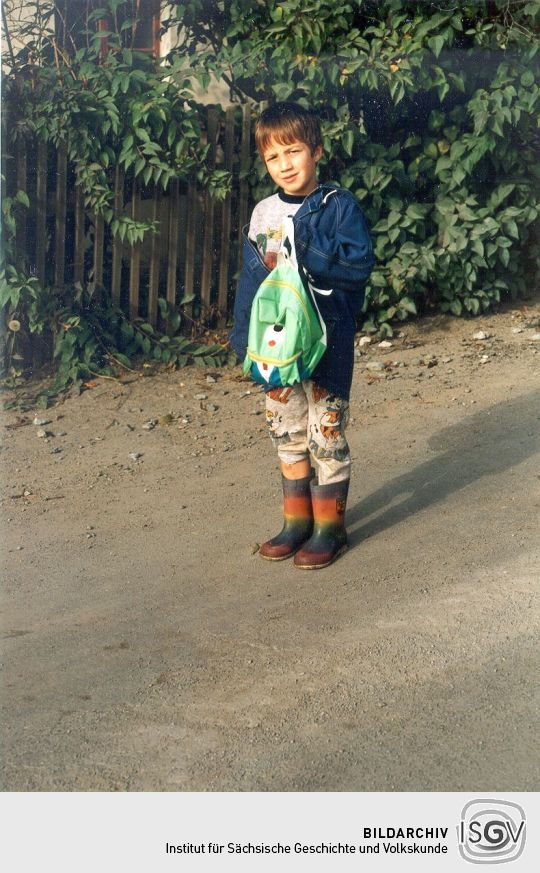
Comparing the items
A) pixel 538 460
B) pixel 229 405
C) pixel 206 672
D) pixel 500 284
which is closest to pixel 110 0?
pixel 229 405

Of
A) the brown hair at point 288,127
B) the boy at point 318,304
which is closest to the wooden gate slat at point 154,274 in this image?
the boy at point 318,304

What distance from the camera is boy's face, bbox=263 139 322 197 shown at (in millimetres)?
3697

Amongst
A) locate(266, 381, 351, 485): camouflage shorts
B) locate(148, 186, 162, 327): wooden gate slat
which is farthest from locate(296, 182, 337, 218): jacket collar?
locate(148, 186, 162, 327): wooden gate slat

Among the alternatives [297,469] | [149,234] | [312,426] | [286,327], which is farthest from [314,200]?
[149,234]

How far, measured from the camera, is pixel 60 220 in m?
6.74

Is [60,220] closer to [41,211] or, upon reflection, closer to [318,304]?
[41,211]

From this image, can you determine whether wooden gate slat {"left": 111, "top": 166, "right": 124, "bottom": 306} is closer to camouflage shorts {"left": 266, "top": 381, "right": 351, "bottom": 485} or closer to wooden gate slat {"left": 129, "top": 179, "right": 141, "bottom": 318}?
wooden gate slat {"left": 129, "top": 179, "right": 141, "bottom": 318}

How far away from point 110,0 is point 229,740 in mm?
5066

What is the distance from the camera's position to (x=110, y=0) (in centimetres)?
661

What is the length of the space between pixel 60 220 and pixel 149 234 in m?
0.60

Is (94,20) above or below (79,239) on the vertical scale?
above

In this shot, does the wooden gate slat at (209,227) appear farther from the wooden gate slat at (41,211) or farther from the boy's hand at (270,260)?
the boy's hand at (270,260)
